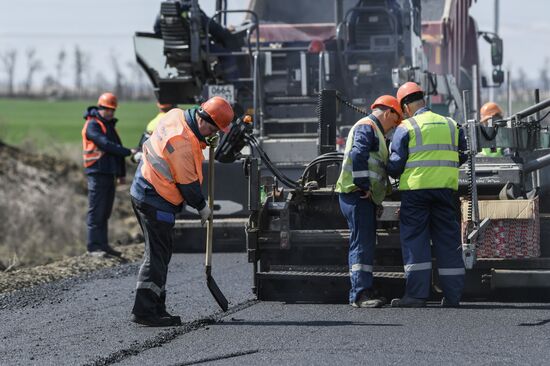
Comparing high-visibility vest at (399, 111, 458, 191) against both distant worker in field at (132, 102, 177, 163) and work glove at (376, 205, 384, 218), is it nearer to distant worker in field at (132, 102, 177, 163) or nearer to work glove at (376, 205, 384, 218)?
work glove at (376, 205, 384, 218)

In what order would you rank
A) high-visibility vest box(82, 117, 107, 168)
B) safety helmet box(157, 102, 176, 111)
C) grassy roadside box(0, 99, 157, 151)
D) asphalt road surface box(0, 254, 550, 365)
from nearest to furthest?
asphalt road surface box(0, 254, 550, 365)
high-visibility vest box(82, 117, 107, 168)
safety helmet box(157, 102, 176, 111)
grassy roadside box(0, 99, 157, 151)

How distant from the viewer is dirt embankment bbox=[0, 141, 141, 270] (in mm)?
17156

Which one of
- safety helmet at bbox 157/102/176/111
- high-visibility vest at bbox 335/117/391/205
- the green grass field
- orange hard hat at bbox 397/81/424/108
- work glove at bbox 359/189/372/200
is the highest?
the green grass field

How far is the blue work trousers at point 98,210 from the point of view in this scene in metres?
13.2

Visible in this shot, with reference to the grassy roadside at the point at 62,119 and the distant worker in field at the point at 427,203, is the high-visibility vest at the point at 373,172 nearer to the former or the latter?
the distant worker in field at the point at 427,203

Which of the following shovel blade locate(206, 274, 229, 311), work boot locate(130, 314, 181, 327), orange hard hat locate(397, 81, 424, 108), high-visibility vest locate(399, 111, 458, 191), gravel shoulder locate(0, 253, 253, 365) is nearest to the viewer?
gravel shoulder locate(0, 253, 253, 365)

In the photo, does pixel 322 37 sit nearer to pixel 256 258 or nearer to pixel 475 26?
pixel 475 26

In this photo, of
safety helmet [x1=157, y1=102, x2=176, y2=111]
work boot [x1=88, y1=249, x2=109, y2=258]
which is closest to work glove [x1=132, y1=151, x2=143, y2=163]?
safety helmet [x1=157, y1=102, x2=176, y2=111]

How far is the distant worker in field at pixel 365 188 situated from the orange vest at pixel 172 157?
126 centimetres

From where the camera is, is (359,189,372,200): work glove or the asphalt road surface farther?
(359,189,372,200): work glove

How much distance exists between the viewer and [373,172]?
28.7 ft

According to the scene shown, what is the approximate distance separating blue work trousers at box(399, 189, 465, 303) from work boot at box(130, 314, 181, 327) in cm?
177

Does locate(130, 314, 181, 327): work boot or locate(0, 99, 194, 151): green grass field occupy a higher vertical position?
locate(0, 99, 194, 151): green grass field

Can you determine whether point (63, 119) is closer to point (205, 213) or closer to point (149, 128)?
point (149, 128)
